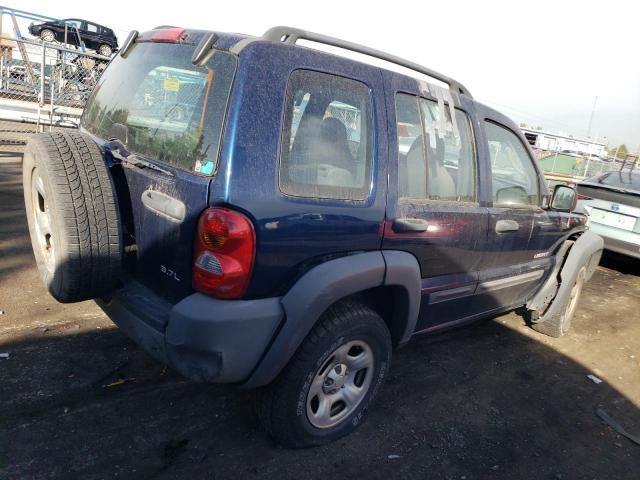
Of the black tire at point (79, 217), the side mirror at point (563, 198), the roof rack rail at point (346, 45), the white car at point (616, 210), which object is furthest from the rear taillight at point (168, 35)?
the white car at point (616, 210)

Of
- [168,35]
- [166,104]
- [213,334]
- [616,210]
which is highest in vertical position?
[168,35]

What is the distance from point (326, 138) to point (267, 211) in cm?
53

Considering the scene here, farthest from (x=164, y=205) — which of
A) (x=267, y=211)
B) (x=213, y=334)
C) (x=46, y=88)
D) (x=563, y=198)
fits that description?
(x=46, y=88)

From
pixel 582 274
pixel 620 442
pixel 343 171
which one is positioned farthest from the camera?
pixel 582 274

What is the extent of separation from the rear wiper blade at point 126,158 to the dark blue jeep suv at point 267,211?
1 centimetres

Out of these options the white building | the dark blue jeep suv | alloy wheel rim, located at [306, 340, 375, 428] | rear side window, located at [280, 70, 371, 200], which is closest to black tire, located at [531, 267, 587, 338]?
the dark blue jeep suv

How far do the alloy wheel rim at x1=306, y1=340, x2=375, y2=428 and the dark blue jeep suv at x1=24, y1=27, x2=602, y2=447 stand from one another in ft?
0.04

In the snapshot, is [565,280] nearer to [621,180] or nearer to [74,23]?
[621,180]

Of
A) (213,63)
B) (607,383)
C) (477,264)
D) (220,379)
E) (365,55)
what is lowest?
(607,383)

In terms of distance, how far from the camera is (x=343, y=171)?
237cm

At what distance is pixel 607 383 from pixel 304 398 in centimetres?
271

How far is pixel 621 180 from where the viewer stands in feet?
22.6

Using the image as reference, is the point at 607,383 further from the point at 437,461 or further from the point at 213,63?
the point at 213,63

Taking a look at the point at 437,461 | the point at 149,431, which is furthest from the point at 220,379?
the point at 437,461
